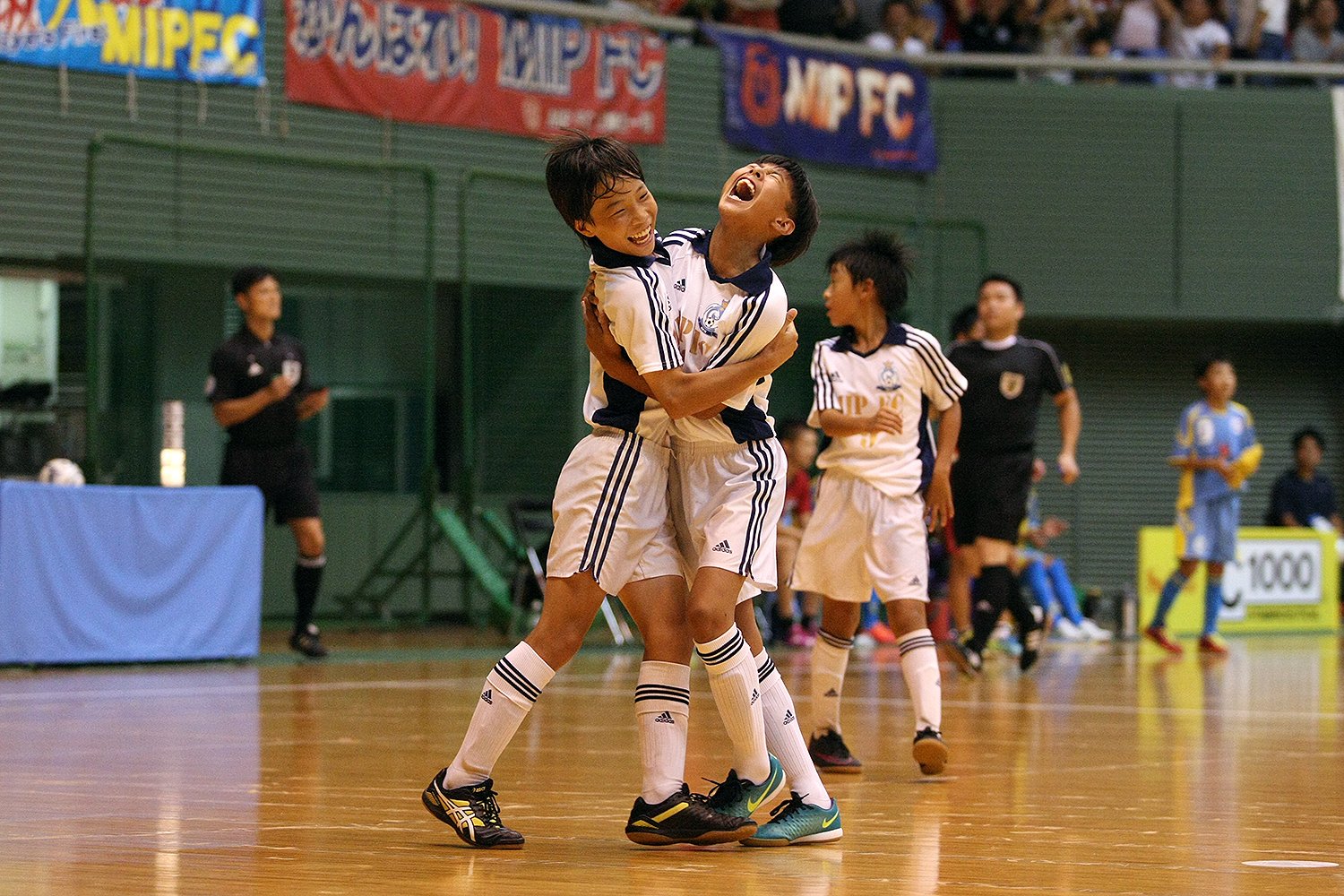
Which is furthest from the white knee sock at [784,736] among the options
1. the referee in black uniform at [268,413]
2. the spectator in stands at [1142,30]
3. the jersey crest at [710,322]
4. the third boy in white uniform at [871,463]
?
the spectator in stands at [1142,30]

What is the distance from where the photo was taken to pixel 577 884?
436 centimetres

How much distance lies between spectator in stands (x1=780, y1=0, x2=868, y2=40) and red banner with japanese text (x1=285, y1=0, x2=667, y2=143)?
1.89 metres


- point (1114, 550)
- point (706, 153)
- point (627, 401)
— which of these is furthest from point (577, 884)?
point (1114, 550)

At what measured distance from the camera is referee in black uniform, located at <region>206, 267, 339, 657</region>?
12.5 metres

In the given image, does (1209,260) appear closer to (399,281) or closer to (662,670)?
(399,281)

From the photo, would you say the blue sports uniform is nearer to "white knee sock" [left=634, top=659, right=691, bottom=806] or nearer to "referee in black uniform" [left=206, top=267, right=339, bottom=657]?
"referee in black uniform" [left=206, top=267, right=339, bottom=657]

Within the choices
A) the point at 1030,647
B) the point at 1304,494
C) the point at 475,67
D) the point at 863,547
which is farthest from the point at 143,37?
the point at 1304,494

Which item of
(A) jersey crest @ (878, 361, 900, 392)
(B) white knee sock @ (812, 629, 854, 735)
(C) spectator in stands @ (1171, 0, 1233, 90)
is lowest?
(B) white knee sock @ (812, 629, 854, 735)

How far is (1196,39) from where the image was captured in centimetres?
2238

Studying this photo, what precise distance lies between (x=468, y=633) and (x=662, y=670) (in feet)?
38.2

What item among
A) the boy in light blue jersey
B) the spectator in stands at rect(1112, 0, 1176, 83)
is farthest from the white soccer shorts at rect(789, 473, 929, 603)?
the spectator in stands at rect(1112, 0, 1176, 83)

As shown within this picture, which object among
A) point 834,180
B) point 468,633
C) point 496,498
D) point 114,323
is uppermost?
point 834,180

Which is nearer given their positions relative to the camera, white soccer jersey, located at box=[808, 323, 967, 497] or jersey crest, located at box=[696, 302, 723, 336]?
jersey crest, located at box=[696, 302, 723, 336]

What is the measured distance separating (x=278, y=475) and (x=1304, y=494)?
1241cm
